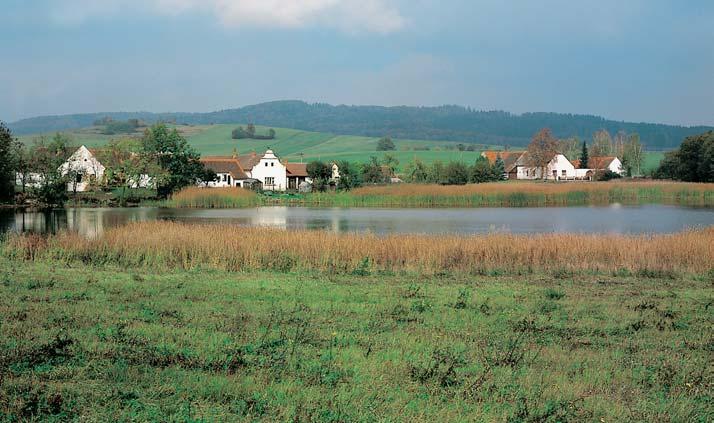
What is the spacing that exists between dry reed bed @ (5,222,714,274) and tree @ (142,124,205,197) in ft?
172

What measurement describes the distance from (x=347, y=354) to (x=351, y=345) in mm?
525

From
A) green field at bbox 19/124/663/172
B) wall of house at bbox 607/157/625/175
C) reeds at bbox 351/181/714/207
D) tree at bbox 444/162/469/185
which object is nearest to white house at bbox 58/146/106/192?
reeds at bbox 351/181/714/207

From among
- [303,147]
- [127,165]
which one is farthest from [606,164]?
[303,147]

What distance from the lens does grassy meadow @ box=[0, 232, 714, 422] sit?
6.34 meters

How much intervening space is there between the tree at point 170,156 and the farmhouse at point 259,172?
10889mm

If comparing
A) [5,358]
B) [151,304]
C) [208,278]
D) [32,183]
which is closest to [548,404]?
[5,358]

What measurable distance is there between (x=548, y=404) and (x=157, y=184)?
67.0 meters

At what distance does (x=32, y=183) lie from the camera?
60438 millimetres

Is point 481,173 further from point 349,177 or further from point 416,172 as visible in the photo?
point 349,177

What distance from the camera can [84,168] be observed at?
74188 mm

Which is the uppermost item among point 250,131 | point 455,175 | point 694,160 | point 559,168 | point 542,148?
point 250,131

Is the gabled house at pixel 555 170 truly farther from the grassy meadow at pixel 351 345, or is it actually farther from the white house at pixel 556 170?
the grassy meadow at pixel 351 345

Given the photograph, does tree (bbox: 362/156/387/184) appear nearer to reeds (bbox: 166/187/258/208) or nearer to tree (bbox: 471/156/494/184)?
tree (bbox: 471/156/494/184)

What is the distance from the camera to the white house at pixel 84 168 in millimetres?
71625
